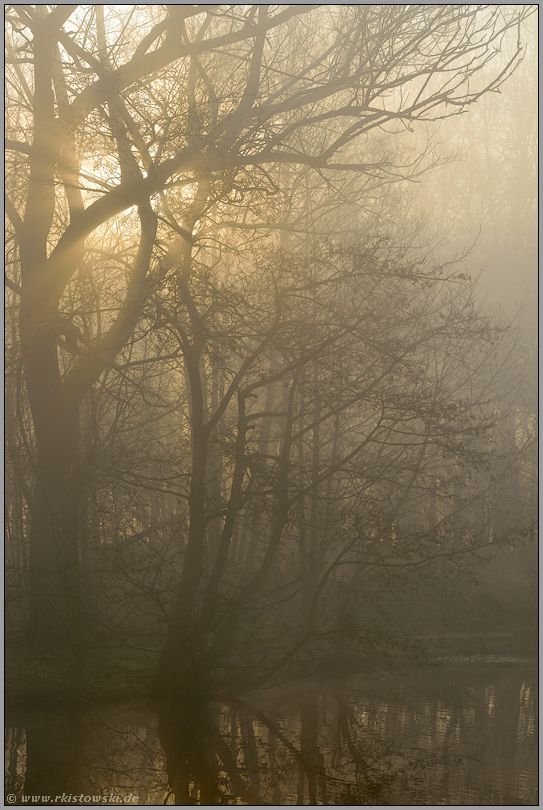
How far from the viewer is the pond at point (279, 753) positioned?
6.14 meters

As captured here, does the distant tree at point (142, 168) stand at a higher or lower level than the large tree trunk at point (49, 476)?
higher

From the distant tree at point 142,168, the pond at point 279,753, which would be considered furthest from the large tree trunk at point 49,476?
the pond at point 279,753

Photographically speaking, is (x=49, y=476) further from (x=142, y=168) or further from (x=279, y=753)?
(x=279, y=753)

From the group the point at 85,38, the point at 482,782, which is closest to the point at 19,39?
the point at 85,38

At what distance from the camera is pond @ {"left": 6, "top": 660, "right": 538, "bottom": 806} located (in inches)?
242

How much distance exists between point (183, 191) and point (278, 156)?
4.74 ft

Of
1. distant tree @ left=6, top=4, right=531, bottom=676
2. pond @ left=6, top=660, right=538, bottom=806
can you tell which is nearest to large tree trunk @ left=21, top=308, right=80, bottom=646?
distant tree @ left=6, top=4, right=531, bottom=676

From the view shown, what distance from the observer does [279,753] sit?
7047 mm

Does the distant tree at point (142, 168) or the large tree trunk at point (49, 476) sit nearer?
the distant tree at point (142, 168)

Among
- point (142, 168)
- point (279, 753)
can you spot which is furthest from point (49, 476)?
point (279, 753)

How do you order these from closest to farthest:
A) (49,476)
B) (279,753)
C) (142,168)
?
1. (279,753)
2. (142,168)
3. (49,476)

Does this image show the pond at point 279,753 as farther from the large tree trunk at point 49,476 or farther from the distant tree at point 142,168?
the large tree trunk at point 49,476

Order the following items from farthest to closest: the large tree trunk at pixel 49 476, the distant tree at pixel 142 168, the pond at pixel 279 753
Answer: the large tree trunk at pixel 49 476 → the distant tree at pixel 142 168 → the pond at pixel 279 753

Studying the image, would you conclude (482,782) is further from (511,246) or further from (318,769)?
(511,246)
